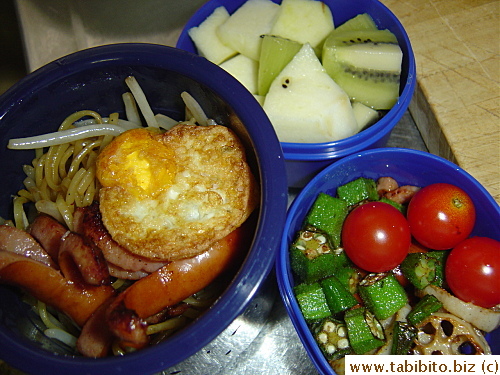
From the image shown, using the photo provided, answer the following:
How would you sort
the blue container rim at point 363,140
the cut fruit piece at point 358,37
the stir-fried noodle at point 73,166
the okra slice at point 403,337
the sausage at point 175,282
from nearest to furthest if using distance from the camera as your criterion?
the sausage at point 175,282, the stir-fried noodle at point 73,166, the okra slice at point 403,337, the blue container rim at point 363,140, the cut fruit piece at point 358,37

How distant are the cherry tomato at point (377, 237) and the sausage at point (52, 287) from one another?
671mm

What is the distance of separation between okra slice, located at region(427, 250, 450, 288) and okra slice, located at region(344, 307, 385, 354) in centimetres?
→ 22

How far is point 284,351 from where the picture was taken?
1.50 metres

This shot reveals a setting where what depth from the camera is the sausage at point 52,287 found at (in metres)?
1.00

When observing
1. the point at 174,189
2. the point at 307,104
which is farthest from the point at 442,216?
the point at 174,189

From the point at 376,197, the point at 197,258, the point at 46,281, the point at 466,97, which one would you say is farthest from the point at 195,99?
the point at 466,97

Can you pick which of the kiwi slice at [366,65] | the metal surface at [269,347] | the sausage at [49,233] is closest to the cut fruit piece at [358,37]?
the kiwi slice at [366,65]

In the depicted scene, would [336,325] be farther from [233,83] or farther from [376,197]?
[233,83]

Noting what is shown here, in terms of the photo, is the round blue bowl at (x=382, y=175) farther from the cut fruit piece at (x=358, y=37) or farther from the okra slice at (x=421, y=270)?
the cut fruit piece at (x=358, y=37)

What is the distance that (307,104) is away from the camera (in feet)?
4.98

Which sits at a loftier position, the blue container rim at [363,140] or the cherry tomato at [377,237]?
the blue container rim at [363,140]

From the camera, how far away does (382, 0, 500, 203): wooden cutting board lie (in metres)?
1.60

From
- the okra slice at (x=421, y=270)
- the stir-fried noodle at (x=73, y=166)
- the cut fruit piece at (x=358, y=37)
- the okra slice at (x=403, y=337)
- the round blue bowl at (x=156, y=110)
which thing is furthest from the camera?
the cut fruit piece at (x=358, y=37)

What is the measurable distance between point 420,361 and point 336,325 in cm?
23
